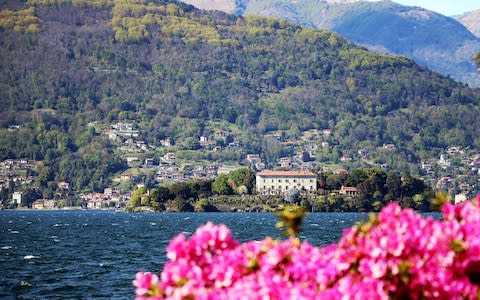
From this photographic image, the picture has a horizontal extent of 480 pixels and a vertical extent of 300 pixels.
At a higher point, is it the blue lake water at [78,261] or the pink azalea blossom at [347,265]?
the pink azalea blossom at [347,265]

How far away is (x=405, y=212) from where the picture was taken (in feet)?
45.2

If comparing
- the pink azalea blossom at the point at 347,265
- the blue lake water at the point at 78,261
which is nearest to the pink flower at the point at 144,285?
the pink azalea blossom at the point at 347,265

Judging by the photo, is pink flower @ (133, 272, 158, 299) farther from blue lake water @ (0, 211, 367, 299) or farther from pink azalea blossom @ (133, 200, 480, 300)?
blue lake water @ (0, 211, 367, 299)

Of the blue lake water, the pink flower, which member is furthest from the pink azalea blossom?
the blue lake water

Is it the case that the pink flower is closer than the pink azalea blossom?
No

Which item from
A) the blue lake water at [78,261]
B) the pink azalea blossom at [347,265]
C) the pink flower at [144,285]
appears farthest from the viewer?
the blue lake water at [78,261]

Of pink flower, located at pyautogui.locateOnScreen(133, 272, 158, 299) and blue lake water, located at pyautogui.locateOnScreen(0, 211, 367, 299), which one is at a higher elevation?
pink flower, located at pyautogui.locateOnScreen(133, 272, 158, 299)

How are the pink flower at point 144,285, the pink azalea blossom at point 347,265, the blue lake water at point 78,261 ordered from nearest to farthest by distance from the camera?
the pink azalea blossom at point 347,265 → the pink flower at point 144,285 → the blue lake water at point 78,261

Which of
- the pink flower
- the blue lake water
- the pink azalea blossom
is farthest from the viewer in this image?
the blue lake water

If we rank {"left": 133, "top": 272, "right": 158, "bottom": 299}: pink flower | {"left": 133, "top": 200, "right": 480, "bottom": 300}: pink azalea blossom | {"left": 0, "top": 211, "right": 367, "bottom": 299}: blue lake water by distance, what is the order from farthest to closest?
{"left": 0, "top": 211, "right": 367, "bottom": 299}: blue lake water < {"left": 133, "top": 272, "right": 158, "bottom": 299}: pink flower < {"left": 133, "top": 200, "right": 480, "bottom": 300}: pink azalea blossom

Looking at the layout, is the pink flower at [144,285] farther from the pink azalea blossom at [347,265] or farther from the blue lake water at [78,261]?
the blue lake water at [78,261]

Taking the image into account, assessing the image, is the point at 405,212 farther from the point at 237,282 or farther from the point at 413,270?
the point at 237,282

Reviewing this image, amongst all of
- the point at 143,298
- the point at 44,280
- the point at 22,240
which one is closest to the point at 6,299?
the point at 44,280

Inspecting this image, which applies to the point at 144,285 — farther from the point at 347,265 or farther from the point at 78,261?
the point at 78,261
